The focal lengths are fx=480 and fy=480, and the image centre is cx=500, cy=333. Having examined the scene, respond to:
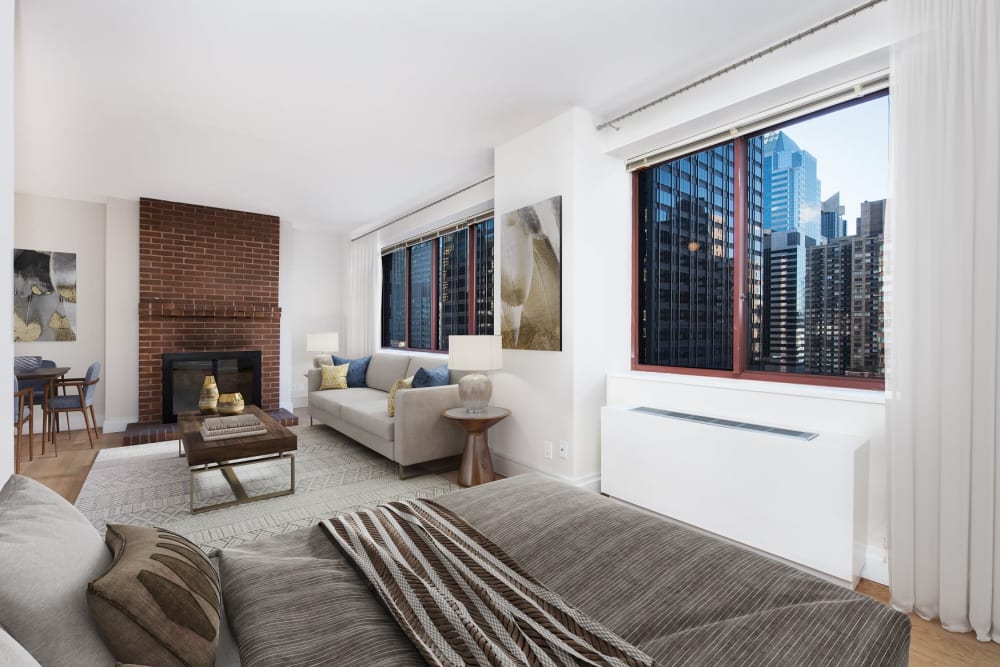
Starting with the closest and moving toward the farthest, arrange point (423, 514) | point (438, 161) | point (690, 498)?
point (423, 514), point (690, 498), point (438, 161)

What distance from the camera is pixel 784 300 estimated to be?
2.76m

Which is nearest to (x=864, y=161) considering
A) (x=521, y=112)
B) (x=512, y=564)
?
(x=521, y=112)

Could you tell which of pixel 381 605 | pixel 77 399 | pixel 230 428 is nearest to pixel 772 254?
pixel 381 605

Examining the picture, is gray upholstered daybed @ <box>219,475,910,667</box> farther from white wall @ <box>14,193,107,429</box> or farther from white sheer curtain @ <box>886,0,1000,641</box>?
white wall @ <box>14,193,107,429</box>

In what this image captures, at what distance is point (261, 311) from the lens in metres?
6.19

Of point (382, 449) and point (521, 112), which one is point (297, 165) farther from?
point (382, 449)

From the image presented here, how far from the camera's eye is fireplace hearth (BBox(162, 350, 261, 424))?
555 centimetres

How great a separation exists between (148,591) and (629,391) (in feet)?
9.38

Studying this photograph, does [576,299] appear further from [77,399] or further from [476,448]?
[77,399]

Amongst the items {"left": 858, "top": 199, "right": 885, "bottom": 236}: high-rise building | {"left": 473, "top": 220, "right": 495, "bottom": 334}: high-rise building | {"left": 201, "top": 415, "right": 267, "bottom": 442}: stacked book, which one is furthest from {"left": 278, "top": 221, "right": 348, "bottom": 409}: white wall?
{"left": 858, "top": 199, "right": 885, "bottom": 236}: high-rise building

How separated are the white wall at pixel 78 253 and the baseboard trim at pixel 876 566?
699 cm

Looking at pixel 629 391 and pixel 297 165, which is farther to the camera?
pixel 297 165

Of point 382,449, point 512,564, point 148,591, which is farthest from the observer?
point 382,449

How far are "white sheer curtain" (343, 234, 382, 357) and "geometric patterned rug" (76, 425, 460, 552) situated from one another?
237 cm
